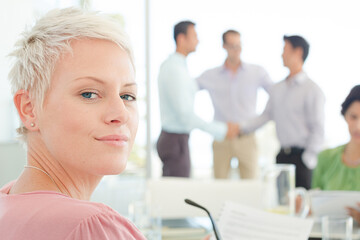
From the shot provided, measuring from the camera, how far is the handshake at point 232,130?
427 centimetres

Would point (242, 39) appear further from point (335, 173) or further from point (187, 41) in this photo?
point (335, 173)

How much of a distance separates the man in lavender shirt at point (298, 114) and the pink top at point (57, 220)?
10.7ft

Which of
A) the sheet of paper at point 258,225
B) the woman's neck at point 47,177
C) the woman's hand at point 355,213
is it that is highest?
the woman's neck at point 47,177

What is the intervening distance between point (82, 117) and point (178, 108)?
10.4 ft

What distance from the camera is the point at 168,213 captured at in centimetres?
240

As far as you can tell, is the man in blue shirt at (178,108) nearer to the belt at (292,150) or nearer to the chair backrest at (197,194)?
the belt at (292,150)

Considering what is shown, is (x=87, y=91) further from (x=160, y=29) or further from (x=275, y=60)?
(x=275, y=60)

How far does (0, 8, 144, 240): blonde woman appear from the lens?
2.45 feet

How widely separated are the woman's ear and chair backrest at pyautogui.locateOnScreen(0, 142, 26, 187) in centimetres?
106

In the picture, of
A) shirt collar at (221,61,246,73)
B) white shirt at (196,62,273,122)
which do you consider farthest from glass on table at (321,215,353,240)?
shirt collar at (221,61,246,73)

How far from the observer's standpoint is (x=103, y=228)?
671 millimetres

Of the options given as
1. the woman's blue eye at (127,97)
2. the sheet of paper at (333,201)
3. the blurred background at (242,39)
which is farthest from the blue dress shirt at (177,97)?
the woman's blue eye at (127,97)

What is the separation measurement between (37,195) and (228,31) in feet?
12.4

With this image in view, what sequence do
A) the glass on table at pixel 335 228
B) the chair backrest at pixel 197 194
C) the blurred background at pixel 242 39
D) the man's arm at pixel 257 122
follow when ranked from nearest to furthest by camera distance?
the glass on table at pixel 335 228 → the chair backrest at pixel 197 194 → the man's arm at pixel 257 122 → the blurred background at pixel 242 39
